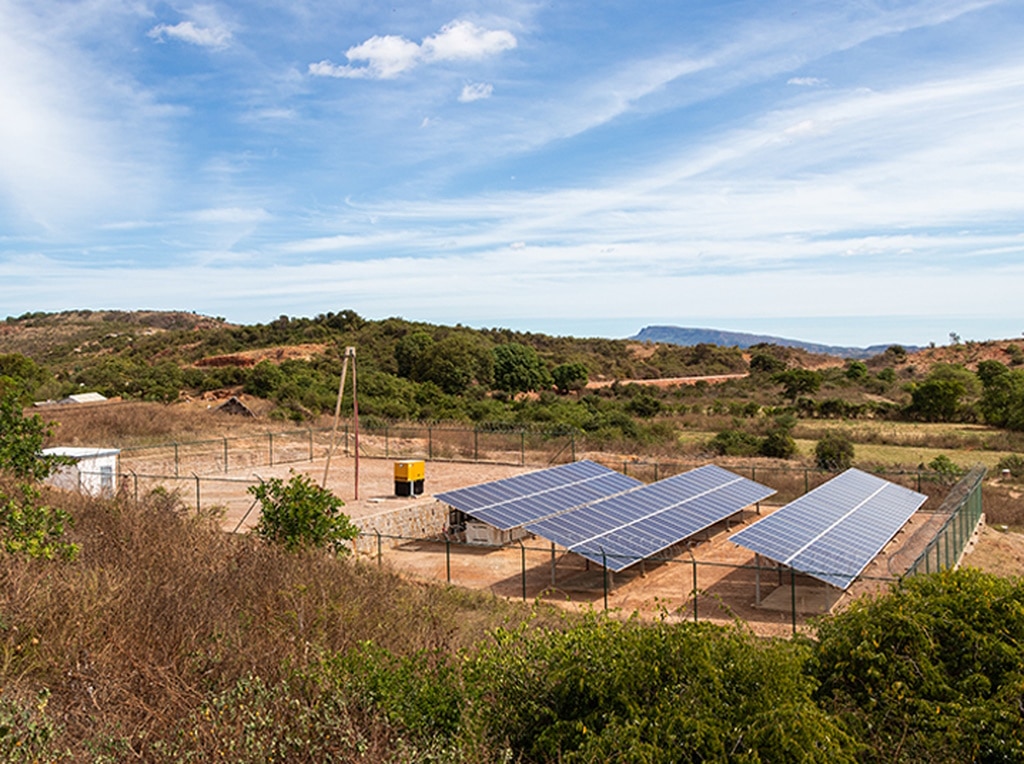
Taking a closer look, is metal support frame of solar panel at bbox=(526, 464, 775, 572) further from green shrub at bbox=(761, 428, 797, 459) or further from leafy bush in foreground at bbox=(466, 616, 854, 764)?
green shrub at bbox=(761, 428, 797, 459)

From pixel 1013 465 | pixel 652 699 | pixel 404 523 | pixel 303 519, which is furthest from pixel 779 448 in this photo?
pixel 652 699

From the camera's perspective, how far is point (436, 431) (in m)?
37.0

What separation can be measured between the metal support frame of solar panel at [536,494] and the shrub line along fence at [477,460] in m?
0.98

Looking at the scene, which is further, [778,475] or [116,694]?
[778,475]

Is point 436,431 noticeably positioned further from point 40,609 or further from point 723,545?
point 40,609

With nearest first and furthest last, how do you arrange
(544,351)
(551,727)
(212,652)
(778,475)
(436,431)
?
(551,727), (212,652), (778,475), (436,431), (544,351)

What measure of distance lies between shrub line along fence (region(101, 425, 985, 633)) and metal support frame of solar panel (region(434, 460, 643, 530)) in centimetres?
98

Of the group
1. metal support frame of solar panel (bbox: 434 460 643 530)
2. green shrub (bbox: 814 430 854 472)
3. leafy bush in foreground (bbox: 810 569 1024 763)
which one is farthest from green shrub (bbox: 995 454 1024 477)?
leafy bush in foreground (bbox: 810 569 1024 763)

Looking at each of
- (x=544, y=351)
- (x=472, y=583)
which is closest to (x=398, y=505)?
(x=472, y=583)

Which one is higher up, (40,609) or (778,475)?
(40,609)

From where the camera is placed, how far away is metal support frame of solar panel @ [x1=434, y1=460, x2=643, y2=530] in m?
20.4

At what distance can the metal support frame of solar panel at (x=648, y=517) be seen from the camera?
57.2ft

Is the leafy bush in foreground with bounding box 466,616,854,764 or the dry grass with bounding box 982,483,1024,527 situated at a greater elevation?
the leafy bush in foreground with bounding box 466,616,854,764

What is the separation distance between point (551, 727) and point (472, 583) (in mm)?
12951
